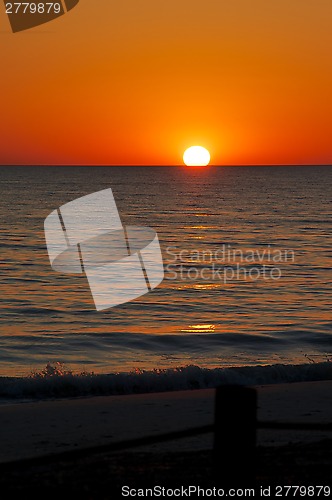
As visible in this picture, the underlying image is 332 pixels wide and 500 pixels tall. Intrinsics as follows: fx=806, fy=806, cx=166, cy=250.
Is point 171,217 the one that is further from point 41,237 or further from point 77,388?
point 77,388

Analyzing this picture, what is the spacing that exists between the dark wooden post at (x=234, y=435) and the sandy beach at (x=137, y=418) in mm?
3657

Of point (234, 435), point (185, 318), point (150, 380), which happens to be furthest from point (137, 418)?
point (185, 318)

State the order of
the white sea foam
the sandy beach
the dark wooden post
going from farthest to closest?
the white sea foam, the sandy beach, the dark wooden post

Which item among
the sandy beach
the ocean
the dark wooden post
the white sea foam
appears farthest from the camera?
the ocean

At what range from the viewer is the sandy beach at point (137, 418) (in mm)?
8492

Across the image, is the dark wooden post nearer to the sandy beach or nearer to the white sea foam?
the sandy beach

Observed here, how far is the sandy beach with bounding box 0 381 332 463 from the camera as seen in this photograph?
8.49 m

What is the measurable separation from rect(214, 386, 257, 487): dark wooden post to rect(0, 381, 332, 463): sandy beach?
12.0ft

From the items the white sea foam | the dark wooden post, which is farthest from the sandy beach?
the dark wooden post

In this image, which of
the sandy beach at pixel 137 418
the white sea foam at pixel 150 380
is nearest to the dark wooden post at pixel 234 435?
the sandy beach at pixel 137 418

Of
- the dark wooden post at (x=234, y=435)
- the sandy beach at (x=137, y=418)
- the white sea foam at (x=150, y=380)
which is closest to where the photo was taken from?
the dark wooden post at (x=234, y=435)

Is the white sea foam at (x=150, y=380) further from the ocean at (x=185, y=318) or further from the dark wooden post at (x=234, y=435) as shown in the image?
the dark wooden post at (x=234, y=435)

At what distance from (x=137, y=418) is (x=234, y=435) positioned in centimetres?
643

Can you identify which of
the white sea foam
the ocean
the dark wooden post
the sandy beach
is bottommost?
the dark wooden post
